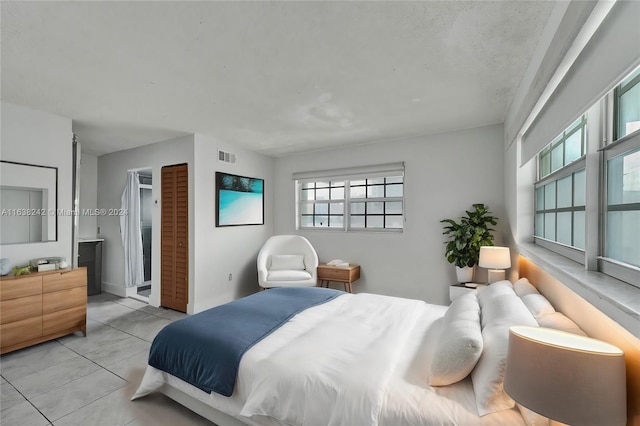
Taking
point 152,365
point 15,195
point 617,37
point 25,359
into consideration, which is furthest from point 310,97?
point 25,359

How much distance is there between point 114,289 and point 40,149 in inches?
110

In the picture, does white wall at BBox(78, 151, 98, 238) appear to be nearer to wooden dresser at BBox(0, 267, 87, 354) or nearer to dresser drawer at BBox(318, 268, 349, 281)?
wooden dresser at BBox(0, 267, 87, 354)

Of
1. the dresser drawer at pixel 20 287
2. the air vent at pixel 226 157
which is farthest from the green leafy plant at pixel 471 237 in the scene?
the dresser drawer at pixel 20 287

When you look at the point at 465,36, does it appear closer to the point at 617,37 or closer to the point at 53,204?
the point at 617,37

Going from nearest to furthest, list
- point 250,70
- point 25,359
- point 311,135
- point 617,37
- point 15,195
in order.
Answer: point 617,37 < point 250,70 < point 25,359 < point 15,195 < point 311,135

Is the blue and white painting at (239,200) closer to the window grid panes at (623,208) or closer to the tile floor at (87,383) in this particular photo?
the tile floor at (87,383)

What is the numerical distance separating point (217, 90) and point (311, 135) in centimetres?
165

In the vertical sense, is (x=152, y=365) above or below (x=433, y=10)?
below

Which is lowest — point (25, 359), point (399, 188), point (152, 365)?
point (25, 359)

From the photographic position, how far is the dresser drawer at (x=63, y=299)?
2.94m

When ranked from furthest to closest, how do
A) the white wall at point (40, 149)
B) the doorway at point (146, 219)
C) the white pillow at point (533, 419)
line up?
the doorway at point (146, 219), the white wall at point (40, 149), the white pillow at point (533, 419)

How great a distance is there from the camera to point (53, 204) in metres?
3.15

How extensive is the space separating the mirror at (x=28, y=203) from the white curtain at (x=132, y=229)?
170 cm

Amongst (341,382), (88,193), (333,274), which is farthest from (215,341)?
(88,193)
